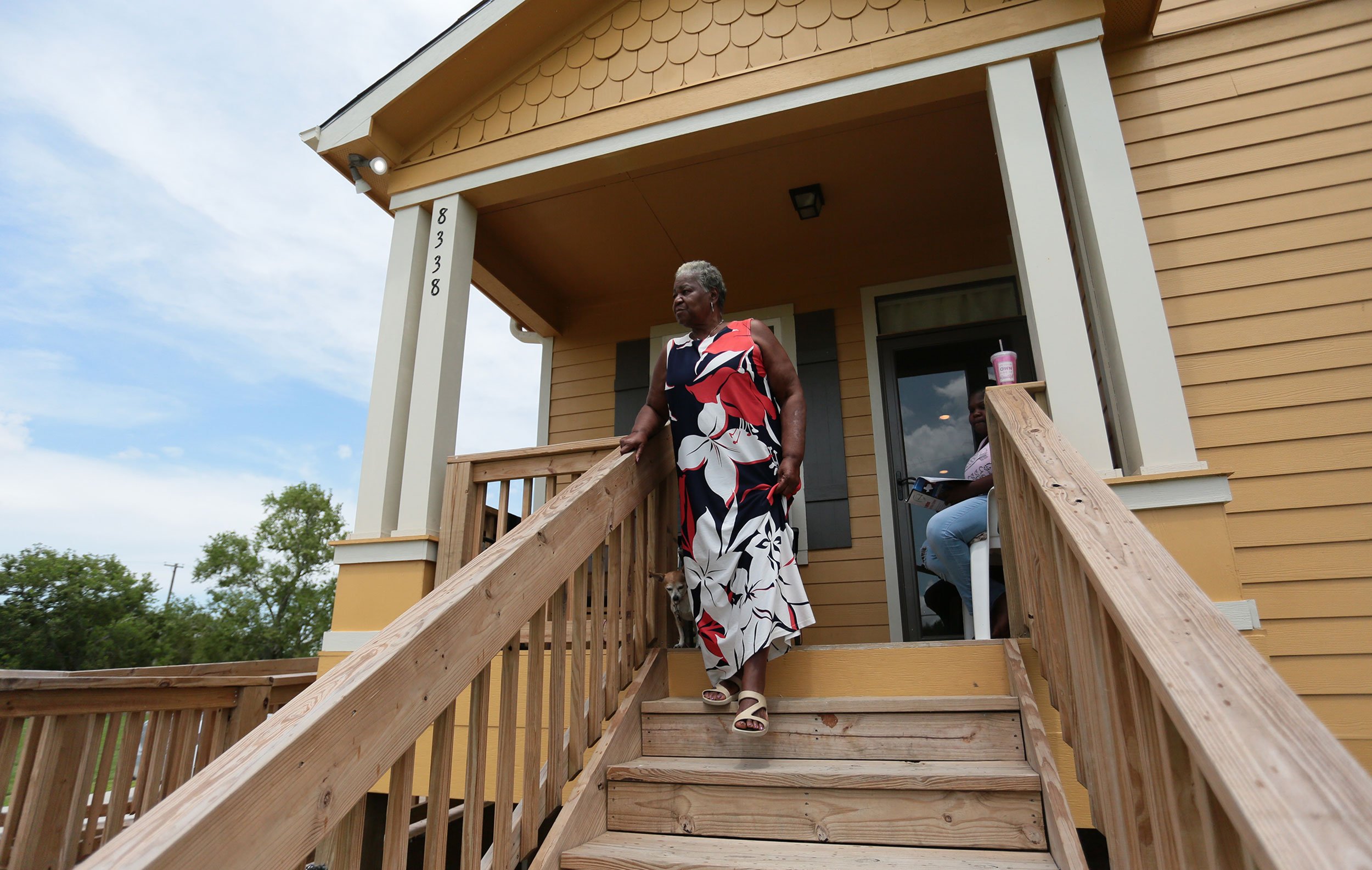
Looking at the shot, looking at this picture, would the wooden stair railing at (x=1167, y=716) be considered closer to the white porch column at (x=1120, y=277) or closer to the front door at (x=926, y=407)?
the white porch column at (x=1120, y=277)

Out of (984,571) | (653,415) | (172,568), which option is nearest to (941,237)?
(984,571)

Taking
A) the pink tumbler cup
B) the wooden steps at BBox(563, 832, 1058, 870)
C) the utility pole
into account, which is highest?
the utility pole

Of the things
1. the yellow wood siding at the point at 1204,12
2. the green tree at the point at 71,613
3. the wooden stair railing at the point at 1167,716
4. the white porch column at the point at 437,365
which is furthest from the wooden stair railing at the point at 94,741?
the green tree at the point at 71,613

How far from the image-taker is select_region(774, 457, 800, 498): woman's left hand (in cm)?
229

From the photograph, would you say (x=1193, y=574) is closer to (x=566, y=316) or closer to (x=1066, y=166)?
(x=1066, y=166)

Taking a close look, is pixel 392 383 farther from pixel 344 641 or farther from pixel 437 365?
pixel 344 641

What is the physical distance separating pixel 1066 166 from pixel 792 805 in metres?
2.77

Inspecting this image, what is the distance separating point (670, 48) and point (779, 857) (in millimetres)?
3454

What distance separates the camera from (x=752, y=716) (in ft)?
6.40

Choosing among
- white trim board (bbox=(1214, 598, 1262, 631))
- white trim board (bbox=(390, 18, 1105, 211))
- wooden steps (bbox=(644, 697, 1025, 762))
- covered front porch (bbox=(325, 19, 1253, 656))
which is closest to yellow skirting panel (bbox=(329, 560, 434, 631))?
covered front porch (bbox=(325, 19, 1253, 656))

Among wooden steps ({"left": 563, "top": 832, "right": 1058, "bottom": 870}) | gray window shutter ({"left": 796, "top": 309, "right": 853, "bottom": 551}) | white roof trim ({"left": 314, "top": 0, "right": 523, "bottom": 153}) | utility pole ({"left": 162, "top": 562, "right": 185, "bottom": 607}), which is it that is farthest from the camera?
utility pole ({"left": 162, "top": 562, "right": 185, "bottom": 607})

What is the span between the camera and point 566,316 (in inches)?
218

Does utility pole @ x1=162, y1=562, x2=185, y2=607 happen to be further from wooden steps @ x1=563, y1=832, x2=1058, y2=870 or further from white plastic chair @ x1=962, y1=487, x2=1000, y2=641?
wooden steps @ x1=563, y1=832, x2=1058, y2=870

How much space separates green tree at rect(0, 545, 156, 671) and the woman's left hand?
92.4ft
